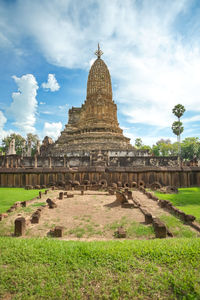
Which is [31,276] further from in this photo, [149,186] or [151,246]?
[149,186]

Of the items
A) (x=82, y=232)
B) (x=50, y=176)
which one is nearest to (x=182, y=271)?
(x=82, y=232)

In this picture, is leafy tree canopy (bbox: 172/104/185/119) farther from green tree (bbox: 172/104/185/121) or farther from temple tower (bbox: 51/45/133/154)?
temple tower (bbox: 51/45/133/154)

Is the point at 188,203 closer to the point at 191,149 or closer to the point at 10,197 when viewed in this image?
Result: the point at 10,197

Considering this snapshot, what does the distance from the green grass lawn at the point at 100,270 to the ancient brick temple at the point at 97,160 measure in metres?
9.25

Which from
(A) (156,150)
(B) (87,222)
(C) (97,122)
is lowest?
(B) (87,222)

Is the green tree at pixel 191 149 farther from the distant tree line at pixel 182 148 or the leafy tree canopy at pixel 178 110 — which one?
the leafy tree canopy at pixel 178 110

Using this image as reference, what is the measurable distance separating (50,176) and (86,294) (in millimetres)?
11084

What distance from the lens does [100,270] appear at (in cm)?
288

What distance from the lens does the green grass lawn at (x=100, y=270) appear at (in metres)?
2.55

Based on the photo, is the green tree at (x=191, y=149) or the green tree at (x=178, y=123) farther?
the green tree at (x=191, y=149)

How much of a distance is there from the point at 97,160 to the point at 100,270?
17786 mm

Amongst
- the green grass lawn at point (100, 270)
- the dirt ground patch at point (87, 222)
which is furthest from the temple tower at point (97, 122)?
the green grass lawn at point (100, 270)

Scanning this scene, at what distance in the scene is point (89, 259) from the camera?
308 centimetres

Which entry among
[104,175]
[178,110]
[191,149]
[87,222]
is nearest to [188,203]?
[87,222]
